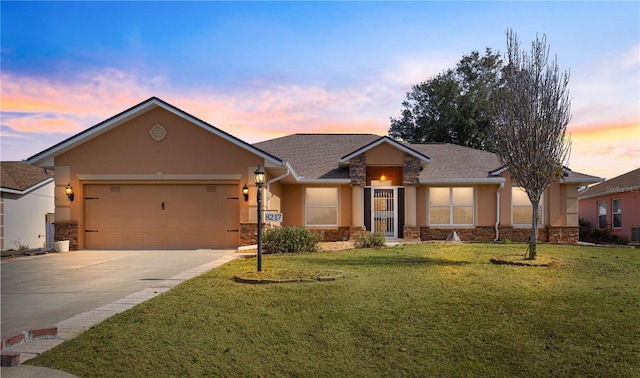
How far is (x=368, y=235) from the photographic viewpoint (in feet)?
52.8

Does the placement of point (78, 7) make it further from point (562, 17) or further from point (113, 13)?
point (562, 17)

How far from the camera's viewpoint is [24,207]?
24828 millimetres

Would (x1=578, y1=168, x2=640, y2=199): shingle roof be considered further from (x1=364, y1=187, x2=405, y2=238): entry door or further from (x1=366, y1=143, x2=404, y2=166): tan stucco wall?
(x1=366, y1=143, x2=404, y2=166): tan stucco wall

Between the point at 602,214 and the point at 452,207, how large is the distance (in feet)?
36.8

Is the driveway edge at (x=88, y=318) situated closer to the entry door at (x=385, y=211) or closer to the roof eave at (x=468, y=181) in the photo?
the entry door at (x=385, y=211)

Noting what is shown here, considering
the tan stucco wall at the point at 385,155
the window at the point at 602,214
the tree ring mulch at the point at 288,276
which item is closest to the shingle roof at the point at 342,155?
the tan stucco wall at the point at 385,155

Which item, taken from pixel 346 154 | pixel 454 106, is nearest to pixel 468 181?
pixel 346 154

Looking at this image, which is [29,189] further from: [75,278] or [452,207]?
[452,207]

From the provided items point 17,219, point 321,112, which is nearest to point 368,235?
point 321,112

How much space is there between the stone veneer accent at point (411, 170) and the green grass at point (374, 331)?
11.0 metres

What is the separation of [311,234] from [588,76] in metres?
10.2

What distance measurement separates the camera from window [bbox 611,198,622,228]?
24281 mm

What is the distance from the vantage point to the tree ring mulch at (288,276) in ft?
28.9

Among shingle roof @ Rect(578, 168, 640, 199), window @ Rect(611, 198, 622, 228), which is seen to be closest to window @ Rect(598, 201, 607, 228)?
shingle roof @ Rect(578, 168, 640, 199)
